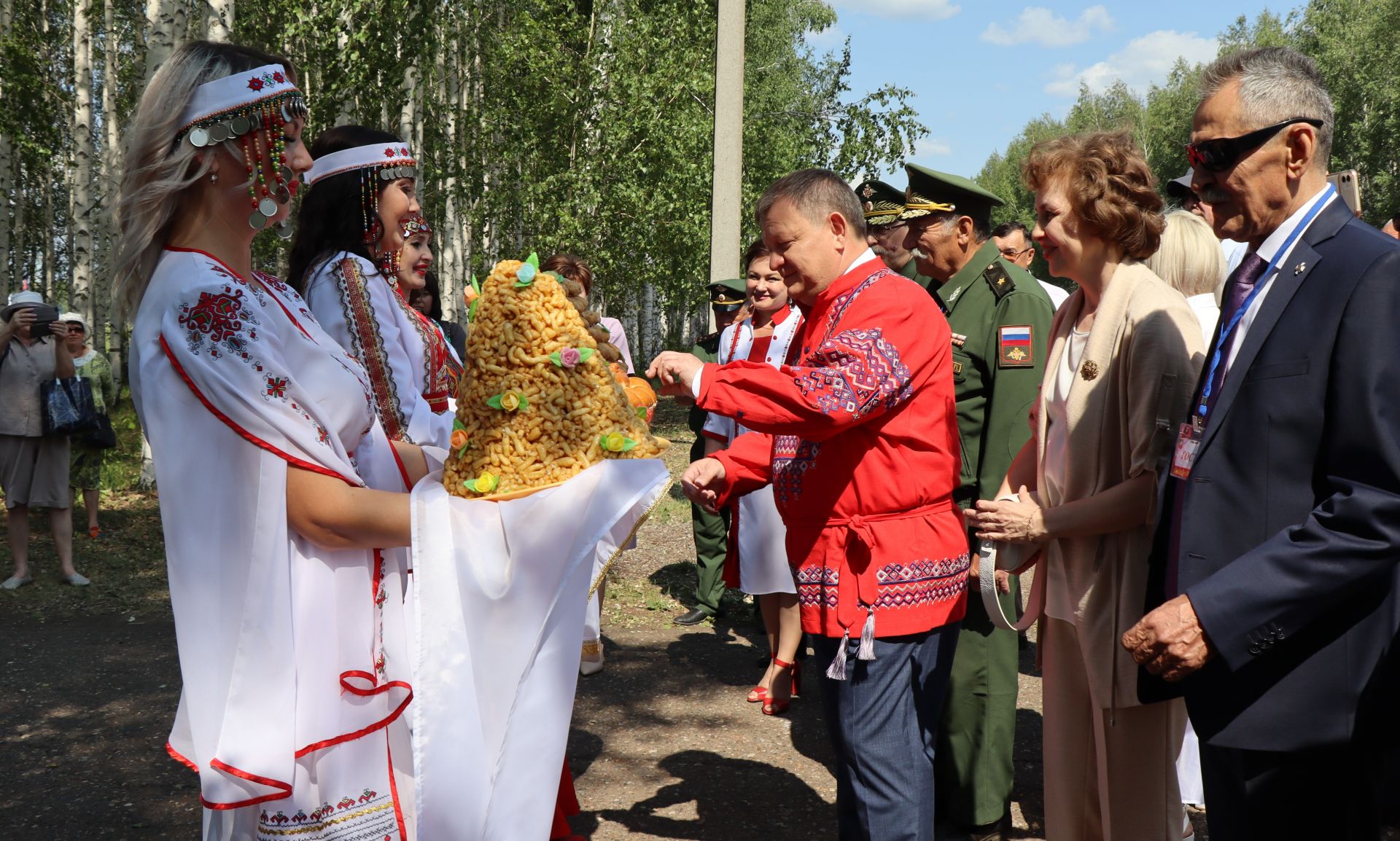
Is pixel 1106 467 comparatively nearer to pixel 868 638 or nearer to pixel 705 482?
pixel 868 638

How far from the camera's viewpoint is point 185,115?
7.02 feet

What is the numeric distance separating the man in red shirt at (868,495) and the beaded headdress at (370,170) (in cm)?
114

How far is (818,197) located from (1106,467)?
1.10 metres

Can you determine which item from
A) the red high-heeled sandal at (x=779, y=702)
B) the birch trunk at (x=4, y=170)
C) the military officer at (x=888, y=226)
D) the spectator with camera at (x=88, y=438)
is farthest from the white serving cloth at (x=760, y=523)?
the birch trunk at (x=4, y=170)

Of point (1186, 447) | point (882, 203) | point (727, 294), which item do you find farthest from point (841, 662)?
point (727, 294)

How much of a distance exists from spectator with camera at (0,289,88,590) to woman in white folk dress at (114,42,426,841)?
739 centimetres

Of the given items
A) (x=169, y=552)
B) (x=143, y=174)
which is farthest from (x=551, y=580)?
(x=143, y=174)

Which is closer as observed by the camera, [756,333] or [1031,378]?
[1031,378]

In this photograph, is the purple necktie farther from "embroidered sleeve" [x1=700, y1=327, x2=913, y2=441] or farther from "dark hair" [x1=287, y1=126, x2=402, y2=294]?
"dark hair" [x1=287, y1=126, x2=402, y2=294]

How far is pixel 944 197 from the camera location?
4.41 meters

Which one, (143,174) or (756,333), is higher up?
(143,174)

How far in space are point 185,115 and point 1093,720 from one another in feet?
9.21

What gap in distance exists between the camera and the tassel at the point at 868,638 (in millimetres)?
2768

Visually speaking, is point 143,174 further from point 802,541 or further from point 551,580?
point 802,541
